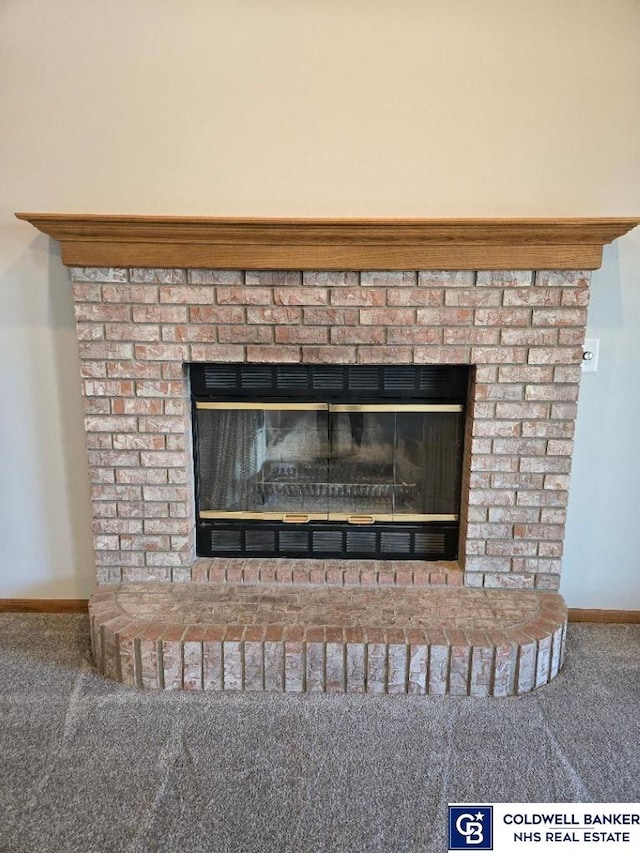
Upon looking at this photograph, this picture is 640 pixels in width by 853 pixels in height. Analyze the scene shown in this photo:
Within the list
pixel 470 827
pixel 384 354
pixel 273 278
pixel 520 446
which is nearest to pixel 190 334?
pixel 273 278

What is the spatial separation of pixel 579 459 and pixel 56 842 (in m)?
1.99

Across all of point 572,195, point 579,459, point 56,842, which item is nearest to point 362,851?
point 56,842

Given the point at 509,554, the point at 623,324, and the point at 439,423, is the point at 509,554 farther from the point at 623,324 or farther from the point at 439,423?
the point at 623,324

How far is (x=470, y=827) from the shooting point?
1254 millimetres

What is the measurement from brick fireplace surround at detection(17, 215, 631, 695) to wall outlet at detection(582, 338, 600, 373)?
0.15 m

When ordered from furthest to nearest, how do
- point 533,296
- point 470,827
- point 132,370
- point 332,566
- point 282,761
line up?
point 332,566 < point 132,370 < point 533,296 < point 282,761 < point 470,827

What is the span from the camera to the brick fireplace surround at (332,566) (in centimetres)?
167

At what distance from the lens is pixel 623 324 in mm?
1891

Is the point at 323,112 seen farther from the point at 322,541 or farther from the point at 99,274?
the point at 322,541

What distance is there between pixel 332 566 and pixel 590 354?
125cm

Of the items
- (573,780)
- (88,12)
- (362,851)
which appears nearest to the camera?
(362,851)

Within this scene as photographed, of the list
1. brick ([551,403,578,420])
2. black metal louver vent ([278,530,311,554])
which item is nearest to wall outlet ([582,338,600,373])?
brick ([551,403,578,420])

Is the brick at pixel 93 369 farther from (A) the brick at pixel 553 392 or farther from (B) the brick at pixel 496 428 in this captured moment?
(A) the brick at pixel 553 392

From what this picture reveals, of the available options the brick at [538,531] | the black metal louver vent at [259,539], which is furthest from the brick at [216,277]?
the brick at [538,531]
